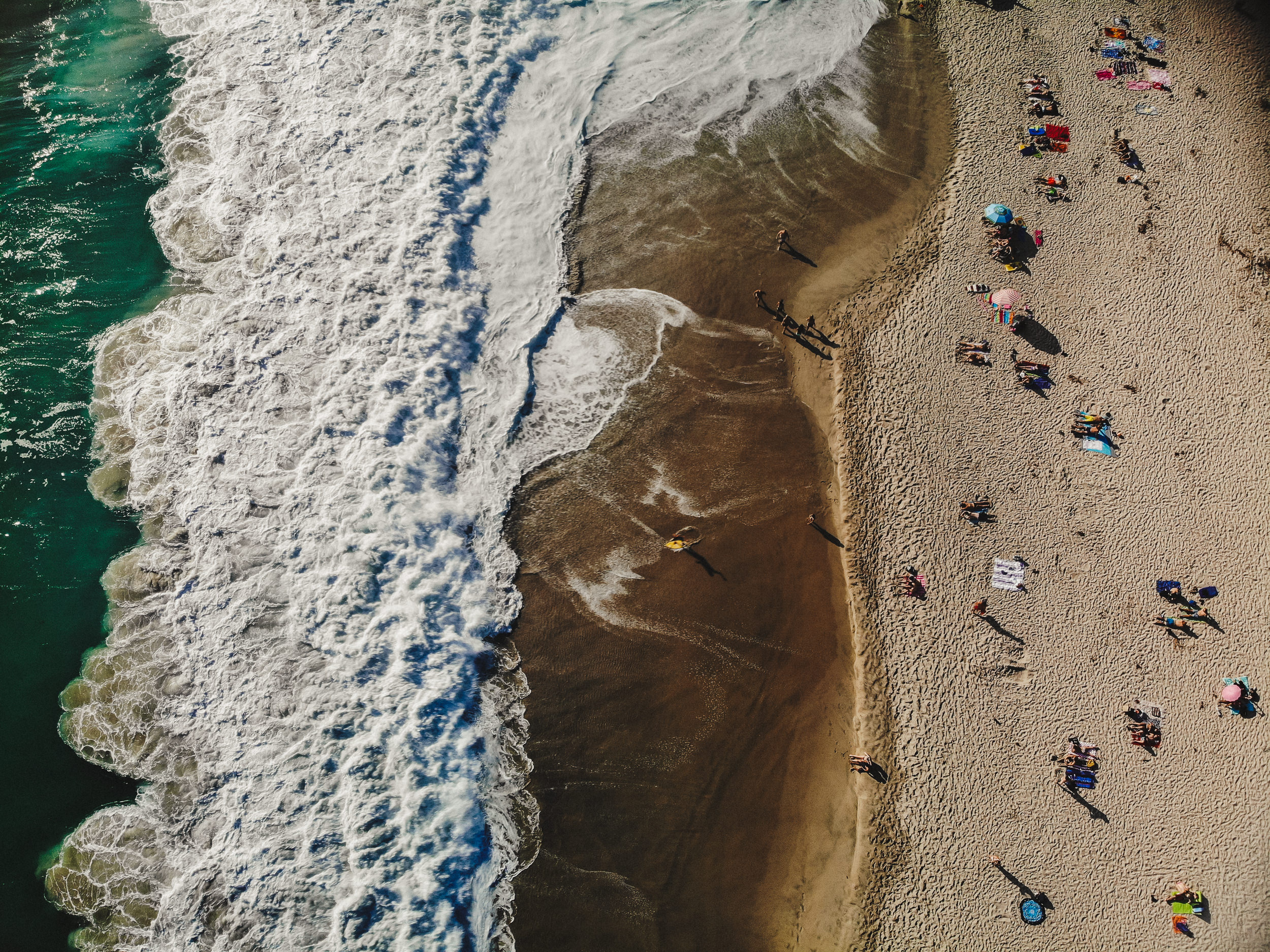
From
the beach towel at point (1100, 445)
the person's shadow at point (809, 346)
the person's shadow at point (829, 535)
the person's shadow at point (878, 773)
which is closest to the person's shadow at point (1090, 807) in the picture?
the person's shadow at point (878, 773)

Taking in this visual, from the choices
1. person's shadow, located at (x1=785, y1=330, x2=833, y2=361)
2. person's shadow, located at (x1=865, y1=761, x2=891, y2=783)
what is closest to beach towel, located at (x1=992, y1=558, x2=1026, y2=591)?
person's shadow, located at (x1=865, y1=761, x2=891, y2=783)

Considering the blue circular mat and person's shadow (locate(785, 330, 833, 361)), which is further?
person's shadow (locate(785, 330, 833, 361))

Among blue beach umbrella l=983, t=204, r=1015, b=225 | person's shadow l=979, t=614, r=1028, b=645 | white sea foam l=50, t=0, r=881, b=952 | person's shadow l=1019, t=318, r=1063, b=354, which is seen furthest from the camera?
blue beach umbrella l=983, t=204, r=1015, b=225

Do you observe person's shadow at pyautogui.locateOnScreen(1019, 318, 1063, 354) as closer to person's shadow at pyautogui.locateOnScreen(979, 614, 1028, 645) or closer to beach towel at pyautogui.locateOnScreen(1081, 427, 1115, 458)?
beach towel at pyautogui.locateOnScreen(1081, 427, 1115, 458)

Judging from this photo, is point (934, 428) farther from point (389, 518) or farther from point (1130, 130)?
point (389, 518)

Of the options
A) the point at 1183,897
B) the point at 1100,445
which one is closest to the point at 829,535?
the point at 1100,445

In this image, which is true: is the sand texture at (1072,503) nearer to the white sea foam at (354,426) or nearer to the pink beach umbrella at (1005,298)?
the pink beach umbrella at (1005,298)

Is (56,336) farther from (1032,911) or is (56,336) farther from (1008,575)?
(1032,911)
